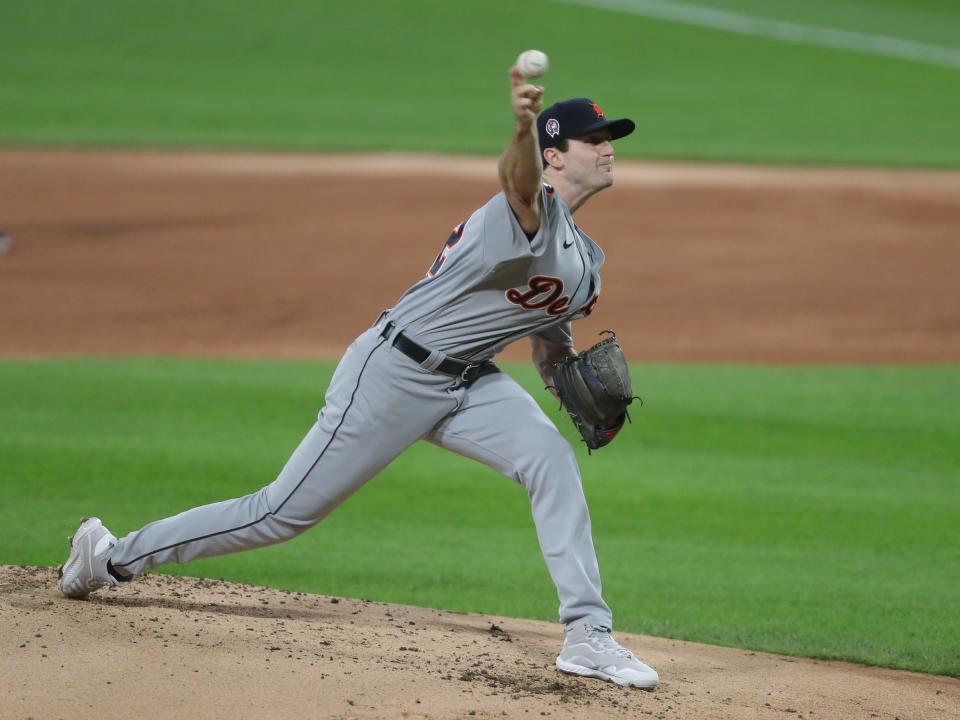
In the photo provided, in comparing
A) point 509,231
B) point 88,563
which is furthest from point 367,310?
point 509,231

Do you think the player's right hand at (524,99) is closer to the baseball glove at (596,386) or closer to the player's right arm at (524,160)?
the player's right arm at (524,160)

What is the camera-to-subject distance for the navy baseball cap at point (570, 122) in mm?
4336

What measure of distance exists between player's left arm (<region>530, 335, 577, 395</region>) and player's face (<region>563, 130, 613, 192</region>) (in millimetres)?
600

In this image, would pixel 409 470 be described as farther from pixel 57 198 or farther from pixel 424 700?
Answer: pixel 57 198

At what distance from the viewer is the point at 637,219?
1495cm

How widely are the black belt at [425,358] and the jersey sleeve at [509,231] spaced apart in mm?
369

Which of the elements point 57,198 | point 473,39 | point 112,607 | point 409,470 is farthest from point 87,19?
point 112,607

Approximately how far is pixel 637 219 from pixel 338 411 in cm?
1090

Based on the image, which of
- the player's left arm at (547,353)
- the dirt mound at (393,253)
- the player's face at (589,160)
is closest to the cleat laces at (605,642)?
the player's left arm at (547,353)

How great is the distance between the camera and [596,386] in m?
4.46

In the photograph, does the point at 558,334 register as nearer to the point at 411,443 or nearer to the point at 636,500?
the point at 411,443

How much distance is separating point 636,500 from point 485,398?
2814 millimetres

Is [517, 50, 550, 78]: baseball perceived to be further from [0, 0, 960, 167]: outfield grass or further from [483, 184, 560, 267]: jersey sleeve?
[0, 0, 960, 167]: outfield grass

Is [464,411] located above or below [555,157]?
below
